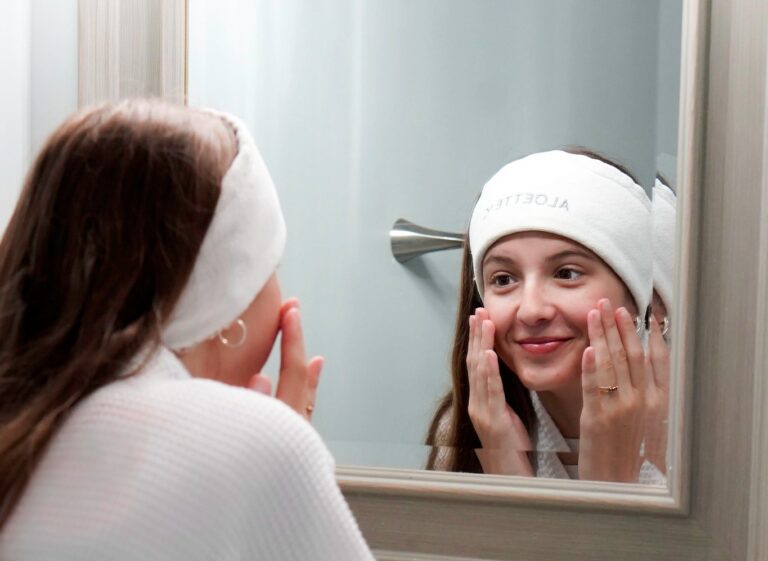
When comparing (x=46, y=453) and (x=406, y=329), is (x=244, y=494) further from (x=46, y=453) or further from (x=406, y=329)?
(x=406, y=329)

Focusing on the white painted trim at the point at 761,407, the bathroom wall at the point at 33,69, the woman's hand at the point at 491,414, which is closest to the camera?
the white painted trim at the point at 761,407

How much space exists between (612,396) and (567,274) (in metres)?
0.11

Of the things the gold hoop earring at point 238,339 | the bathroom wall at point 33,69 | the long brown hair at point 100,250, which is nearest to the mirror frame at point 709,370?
the gold hoop earring at point 238,339

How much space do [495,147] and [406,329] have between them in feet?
0.62

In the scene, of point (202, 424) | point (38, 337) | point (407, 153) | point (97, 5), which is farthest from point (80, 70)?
point (202, 424)

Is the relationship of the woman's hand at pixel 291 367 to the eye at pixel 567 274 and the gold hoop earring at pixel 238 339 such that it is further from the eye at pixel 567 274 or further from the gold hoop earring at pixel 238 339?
the eye at pixel 567 274

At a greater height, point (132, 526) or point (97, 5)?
point (97, 5)

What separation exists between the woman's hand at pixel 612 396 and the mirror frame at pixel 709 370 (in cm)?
2

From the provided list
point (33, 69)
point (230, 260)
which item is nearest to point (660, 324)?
point (230, 260)

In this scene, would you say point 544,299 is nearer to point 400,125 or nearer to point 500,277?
point 500,277

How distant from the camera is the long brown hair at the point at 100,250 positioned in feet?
2.33

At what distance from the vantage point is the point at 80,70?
3.80 ft

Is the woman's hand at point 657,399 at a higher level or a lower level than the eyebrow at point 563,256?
lower

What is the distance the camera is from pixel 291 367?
3.04ft
